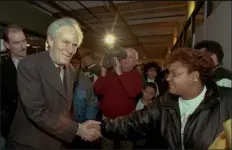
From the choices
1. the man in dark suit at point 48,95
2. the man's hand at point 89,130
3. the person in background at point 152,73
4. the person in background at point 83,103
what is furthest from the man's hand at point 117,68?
the person in background at point 152,73

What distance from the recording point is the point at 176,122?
1216mm

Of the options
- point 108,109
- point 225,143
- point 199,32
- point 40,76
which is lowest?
point 108,109

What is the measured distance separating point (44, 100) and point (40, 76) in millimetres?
118

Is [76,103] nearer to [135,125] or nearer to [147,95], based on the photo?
[135,125]

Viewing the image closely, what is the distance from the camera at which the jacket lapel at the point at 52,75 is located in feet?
3.75

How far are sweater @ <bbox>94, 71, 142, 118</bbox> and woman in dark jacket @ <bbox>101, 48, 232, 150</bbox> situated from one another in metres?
0.72

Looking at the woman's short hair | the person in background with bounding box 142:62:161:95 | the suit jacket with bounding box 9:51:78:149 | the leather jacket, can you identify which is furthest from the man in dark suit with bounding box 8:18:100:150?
the person in background with bounding box 142:62:161:95

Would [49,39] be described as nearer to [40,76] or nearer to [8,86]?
[40,76]

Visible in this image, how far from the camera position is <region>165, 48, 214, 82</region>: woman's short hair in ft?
3.99

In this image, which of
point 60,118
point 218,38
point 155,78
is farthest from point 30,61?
point 155,78

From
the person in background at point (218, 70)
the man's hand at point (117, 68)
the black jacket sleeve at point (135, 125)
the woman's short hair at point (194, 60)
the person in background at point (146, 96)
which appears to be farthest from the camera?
the person in background at point (146, 96)

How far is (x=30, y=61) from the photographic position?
1.12 meters

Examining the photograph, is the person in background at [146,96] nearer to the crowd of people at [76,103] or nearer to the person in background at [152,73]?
the person in background at [152,73]

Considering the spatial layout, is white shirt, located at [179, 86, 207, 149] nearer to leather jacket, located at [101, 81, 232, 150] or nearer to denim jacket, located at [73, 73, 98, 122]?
leather jacket, located at [101, 81, 232, 150]
